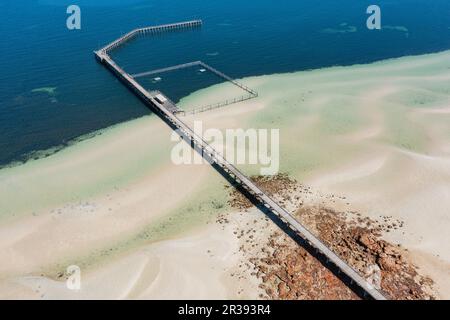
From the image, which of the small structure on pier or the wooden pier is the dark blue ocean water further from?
the small structure on pier

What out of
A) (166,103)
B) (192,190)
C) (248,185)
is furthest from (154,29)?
(248,185)

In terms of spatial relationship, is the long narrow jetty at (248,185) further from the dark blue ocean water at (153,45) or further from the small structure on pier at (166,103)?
the dark blue ocean water at (153,45)

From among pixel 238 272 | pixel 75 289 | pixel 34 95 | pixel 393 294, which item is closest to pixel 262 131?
pixel 238 272

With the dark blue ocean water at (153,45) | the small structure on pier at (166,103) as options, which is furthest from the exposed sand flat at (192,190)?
the dark blue ocean water at (153,45)

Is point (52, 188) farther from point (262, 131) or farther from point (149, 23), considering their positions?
point (149, 23)
